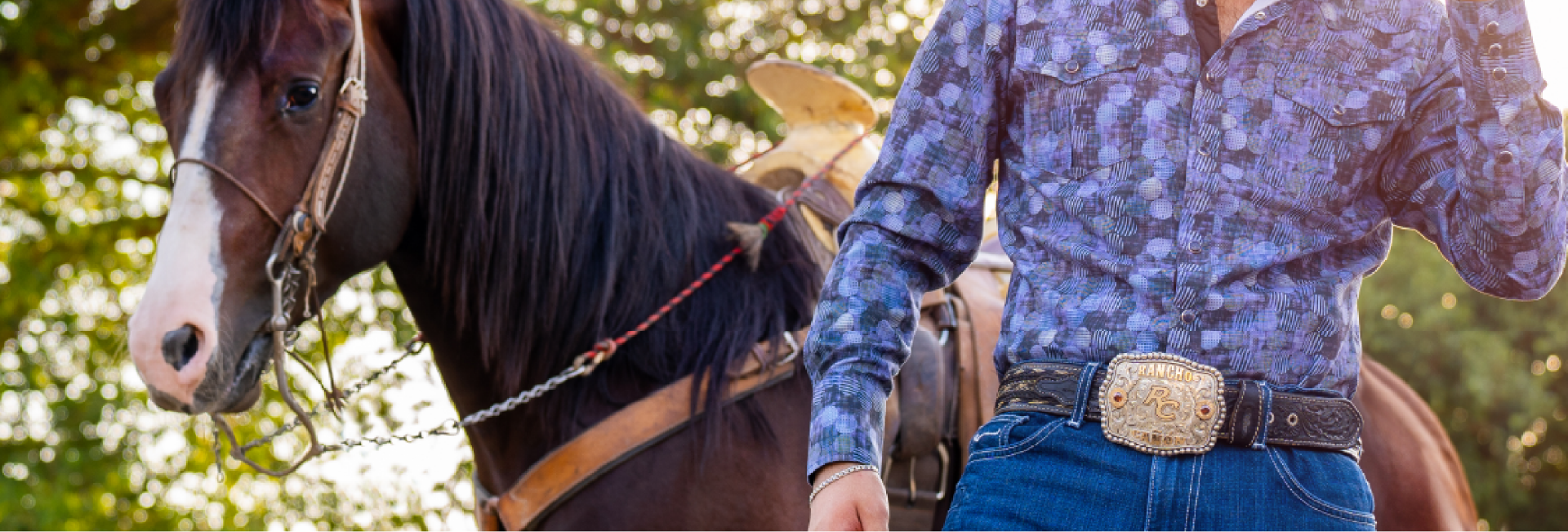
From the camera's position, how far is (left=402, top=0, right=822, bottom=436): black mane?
207cm

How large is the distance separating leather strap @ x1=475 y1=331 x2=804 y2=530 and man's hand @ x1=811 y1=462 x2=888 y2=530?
0.87 metres

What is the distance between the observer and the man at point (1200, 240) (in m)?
1.12

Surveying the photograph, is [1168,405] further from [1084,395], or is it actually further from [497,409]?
[497,409]

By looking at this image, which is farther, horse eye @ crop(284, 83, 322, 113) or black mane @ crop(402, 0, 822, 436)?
black mane @ crop(402, 0, 822, 436)

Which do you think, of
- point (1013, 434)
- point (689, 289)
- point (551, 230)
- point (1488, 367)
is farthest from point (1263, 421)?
point (1488, 367)

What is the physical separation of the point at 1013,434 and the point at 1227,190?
31 centimetres

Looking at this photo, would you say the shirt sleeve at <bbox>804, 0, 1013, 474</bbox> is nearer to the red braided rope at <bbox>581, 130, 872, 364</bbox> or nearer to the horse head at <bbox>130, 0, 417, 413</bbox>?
the red braided rope at <bbox>581, 130, 872, 364</bbox>

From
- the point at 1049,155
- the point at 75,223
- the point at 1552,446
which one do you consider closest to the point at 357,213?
the point at 1049,155

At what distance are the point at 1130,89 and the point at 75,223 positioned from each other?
5817mm

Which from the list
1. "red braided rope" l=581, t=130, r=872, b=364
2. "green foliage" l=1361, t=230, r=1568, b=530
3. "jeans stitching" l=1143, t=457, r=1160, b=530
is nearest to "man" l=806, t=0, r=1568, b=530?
"jeans stitching" l=1143, t=457, r=1160, b=530

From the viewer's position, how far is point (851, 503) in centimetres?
115

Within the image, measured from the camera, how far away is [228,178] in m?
1.81

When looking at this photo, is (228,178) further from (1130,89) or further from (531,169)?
(1130,89)

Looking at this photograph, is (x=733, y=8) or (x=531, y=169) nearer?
(x=531, y=169)
